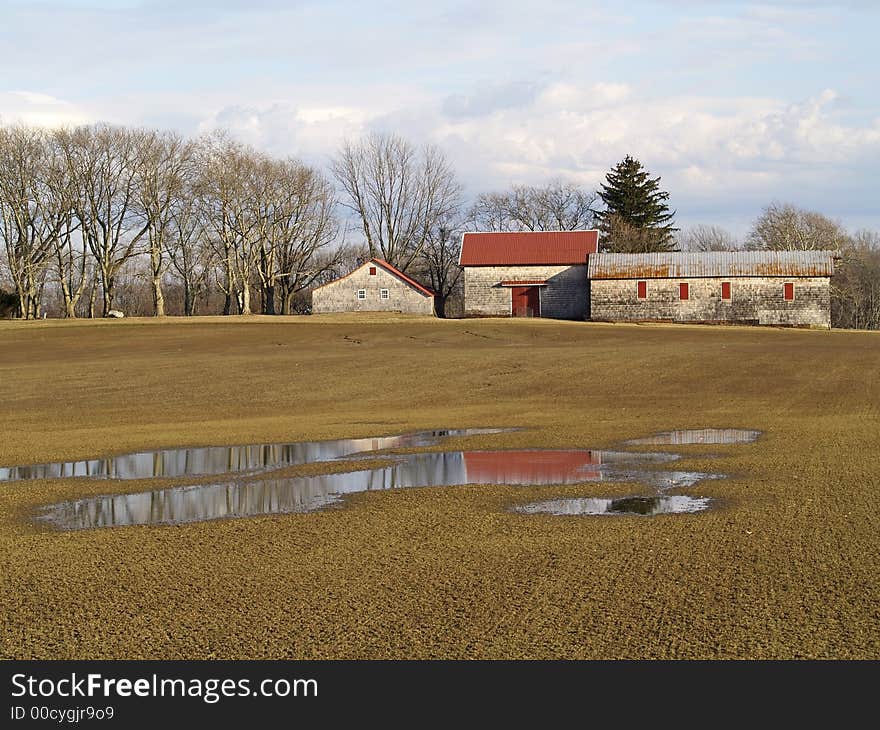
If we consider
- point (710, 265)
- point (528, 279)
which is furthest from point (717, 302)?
point (528, 279)

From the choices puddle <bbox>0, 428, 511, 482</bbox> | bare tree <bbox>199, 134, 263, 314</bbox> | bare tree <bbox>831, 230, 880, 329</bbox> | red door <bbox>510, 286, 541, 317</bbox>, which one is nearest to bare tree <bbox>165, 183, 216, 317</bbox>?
bare tree <bbox>199, 134, 263, 314</bbox>

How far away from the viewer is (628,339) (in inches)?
1820

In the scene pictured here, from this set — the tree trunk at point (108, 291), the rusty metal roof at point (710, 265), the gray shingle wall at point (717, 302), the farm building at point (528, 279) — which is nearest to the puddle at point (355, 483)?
the gray shingle wall at point (717, 302)

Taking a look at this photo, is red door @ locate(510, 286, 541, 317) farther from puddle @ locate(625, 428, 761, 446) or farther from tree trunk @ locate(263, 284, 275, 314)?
puddle @ locate(625, 428, 761, 446)

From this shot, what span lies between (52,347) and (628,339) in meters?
23.9

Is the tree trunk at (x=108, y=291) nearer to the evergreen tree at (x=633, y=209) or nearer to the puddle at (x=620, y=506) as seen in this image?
the evergreen tree at (x=633, y=209)

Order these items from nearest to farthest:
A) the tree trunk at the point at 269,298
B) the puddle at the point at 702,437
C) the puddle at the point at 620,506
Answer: the puddle at the point at 620,506, the puddle at the point at 702,437, the tree trunk at the point at 269,298

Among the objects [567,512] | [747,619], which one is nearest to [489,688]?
[747,619]

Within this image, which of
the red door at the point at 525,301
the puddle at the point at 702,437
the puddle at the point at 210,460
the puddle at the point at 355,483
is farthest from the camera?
the red door at the point at 525,301

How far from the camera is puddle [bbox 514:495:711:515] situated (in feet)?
35.8

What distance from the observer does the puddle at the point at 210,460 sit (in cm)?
1388

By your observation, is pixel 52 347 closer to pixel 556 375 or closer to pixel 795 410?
pixel 556 375

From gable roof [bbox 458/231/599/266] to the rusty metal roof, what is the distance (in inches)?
136

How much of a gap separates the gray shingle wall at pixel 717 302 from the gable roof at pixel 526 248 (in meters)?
4.99
